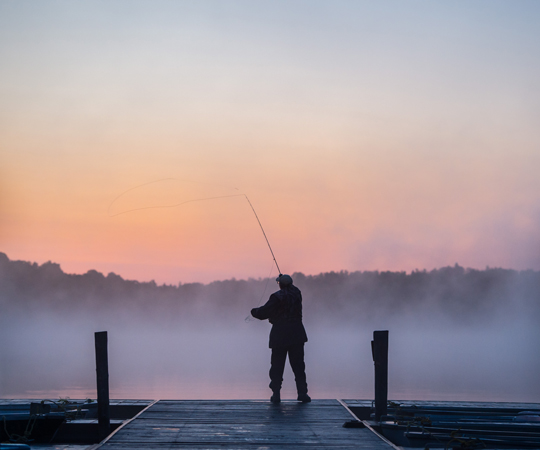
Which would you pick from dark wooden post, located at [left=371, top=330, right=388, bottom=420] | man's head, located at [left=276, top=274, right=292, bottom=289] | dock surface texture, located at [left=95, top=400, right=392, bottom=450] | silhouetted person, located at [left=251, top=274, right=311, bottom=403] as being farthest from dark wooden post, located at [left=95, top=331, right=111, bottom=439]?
dark wooden post, located at [left=371, top=330, right=388, bottom=420]

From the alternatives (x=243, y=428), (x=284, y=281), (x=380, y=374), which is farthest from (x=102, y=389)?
(x=380, y=374)

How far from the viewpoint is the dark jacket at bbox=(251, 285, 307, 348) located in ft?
31.2

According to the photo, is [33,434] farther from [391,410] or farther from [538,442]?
[538,442]

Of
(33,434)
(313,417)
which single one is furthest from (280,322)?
(33,434)

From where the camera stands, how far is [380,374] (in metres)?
8.92

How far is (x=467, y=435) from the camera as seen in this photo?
705cm

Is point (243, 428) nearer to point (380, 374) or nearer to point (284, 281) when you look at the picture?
point (380, 374)

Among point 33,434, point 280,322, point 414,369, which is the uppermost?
point 280,322

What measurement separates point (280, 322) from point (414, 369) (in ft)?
107

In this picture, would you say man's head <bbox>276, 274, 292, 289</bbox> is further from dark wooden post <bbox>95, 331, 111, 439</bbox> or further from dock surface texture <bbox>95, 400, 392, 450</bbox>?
dark wooden post <bbox>95, 331, 111, 439</bbox>

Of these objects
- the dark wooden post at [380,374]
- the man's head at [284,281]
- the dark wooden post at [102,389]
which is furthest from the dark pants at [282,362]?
the dark wooden post at [102,389]

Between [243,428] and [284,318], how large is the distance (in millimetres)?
2323

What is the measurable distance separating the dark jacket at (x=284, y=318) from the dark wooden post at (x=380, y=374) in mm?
1164

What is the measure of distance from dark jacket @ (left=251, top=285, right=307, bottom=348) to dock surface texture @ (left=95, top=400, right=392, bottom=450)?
0.97 meters
